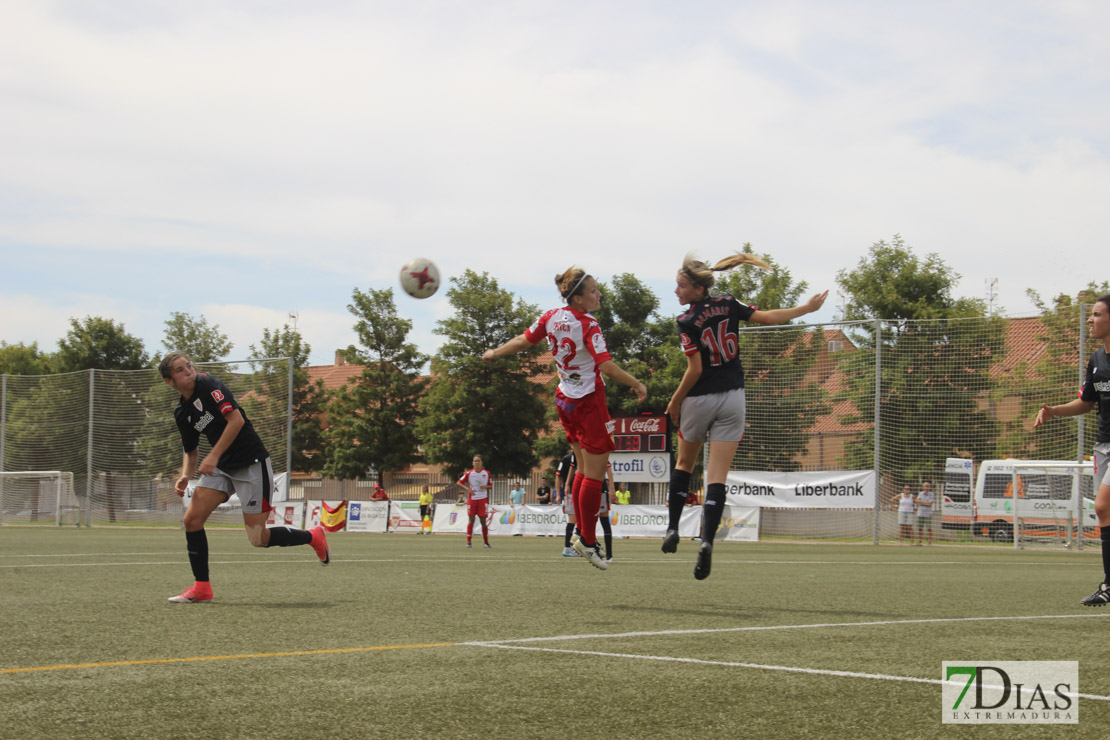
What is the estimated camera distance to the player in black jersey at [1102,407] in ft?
25.0

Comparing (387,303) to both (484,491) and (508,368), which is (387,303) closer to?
(508,368)

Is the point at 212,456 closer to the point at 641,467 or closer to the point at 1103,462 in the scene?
the point at 1103,462

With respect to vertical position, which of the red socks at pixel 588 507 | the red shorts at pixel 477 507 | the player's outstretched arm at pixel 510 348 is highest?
the player's outstretched arm at pixel 510 348

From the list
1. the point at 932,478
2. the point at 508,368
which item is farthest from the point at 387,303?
the point at 932,478

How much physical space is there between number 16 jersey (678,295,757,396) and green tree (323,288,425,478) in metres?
51.1

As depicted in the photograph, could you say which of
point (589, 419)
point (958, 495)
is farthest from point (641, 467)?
point (589, 419)

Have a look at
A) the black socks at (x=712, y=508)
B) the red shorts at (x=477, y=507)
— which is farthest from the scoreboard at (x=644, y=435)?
the black socks at (x=712, y=508)

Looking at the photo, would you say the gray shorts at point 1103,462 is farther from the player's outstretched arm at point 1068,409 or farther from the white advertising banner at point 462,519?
the white advertising banner at point 462,519

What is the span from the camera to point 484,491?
22.4 metres

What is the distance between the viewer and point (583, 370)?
27.1 ft

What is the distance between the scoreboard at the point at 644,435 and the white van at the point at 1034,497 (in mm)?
9741

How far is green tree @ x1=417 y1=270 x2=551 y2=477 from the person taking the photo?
54625 millimetres

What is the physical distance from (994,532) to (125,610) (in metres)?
28.3
